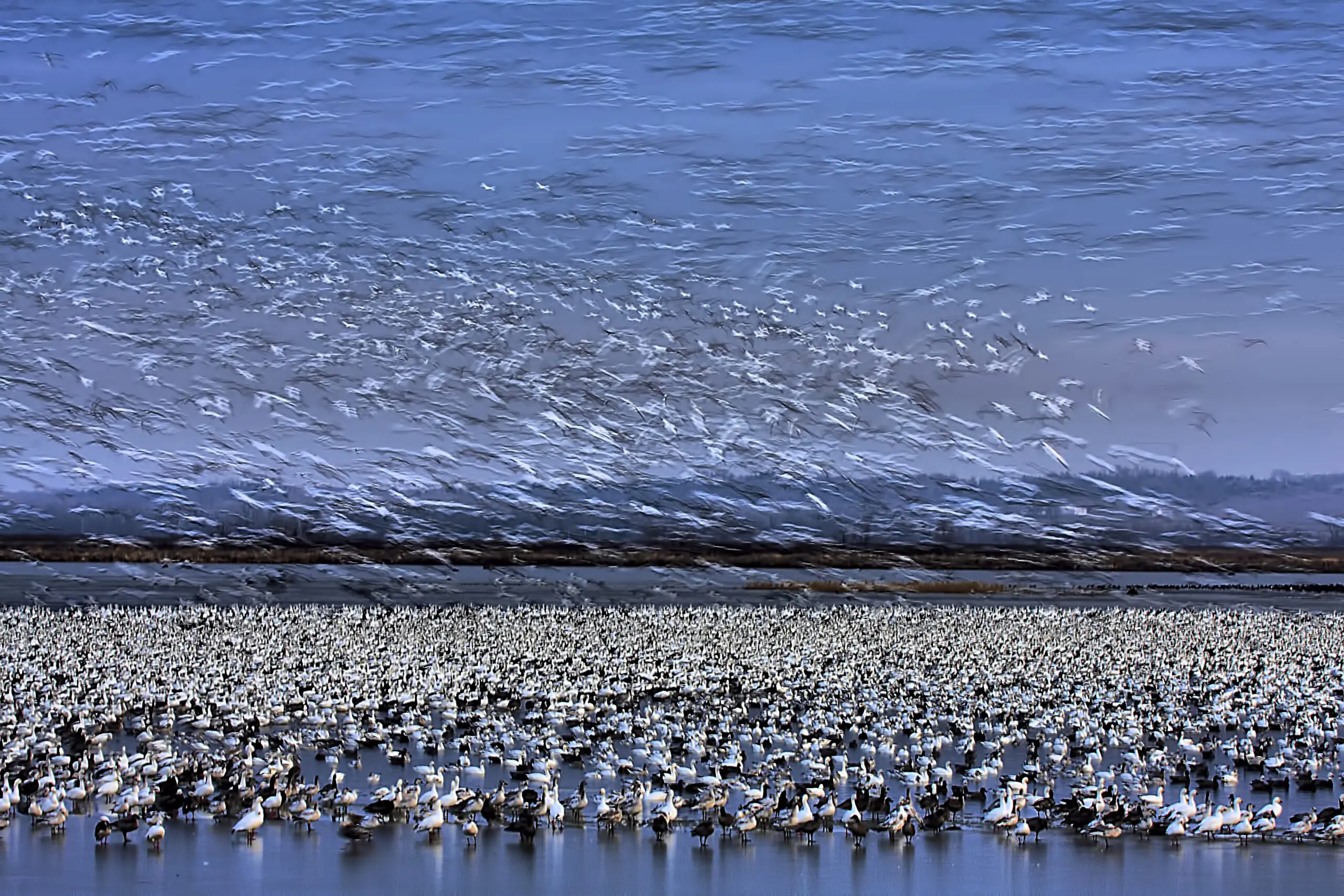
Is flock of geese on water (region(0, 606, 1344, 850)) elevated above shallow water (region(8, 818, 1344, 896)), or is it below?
below

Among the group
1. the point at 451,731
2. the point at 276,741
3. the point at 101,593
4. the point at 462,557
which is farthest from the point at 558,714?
the point at 462,557

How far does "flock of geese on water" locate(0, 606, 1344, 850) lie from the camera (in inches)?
643

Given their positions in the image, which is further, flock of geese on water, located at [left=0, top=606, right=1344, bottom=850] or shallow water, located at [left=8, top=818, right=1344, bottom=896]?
flock of geese on water, located at [left=0, top=606, right=1344, bottom=850]

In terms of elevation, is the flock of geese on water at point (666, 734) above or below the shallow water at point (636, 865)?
below

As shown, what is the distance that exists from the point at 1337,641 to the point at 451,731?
24.4 meters

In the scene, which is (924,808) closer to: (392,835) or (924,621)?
(392,835)

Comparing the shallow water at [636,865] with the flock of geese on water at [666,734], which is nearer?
the shallow water at [636,865]

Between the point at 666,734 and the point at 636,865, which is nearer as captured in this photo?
the point at 636,865

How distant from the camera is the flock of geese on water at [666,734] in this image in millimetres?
16328

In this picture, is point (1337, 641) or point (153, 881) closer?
point (153, 881)

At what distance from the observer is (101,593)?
57.0 meters

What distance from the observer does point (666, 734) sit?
2131 cm

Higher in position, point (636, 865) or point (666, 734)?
point (636, 865)

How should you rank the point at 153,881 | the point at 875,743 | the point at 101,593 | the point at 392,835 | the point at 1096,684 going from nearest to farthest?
the point at 153,881 < the point at 392,835 < the point at 875,743 < the point at 1096,684 < the point at 101,593
